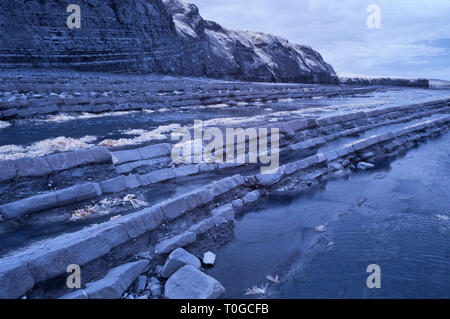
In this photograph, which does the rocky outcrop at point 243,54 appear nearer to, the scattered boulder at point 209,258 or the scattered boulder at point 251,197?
the scattered boulder at point 251,197

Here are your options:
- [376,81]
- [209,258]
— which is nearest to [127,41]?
[209,258]

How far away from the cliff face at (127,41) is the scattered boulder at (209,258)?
1694 cm

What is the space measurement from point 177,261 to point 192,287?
411 millimetres

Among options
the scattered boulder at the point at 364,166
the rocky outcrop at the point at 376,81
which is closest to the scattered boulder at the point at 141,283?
the scattered boulder at the point at 364,166

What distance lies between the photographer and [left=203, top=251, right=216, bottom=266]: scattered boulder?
132 inches

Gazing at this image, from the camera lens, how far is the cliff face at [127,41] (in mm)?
15828

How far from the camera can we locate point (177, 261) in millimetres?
3051

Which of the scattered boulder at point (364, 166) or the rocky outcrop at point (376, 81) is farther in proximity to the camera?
the rocky outcrop at point (376, 81)

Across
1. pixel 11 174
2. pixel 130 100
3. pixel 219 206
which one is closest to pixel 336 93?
pixel 130 100

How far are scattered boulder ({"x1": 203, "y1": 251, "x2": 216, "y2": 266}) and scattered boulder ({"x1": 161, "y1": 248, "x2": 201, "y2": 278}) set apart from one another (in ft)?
0.39

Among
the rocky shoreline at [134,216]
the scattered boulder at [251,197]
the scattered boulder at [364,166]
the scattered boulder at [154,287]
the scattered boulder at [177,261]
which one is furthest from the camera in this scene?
the scattered boulder at [364,166]

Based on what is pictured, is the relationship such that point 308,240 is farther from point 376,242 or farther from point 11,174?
point 11,174

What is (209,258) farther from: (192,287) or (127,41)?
(127,41)
